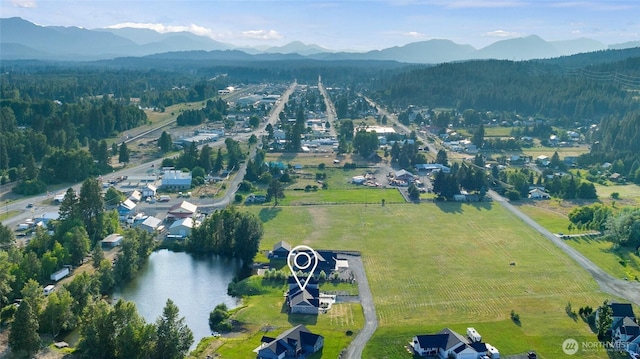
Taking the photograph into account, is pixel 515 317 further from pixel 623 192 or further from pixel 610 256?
pixel 623 192

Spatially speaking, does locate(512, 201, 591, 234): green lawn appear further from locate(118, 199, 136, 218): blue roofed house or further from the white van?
the white van

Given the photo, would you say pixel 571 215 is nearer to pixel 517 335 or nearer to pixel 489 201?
pixel 489 201

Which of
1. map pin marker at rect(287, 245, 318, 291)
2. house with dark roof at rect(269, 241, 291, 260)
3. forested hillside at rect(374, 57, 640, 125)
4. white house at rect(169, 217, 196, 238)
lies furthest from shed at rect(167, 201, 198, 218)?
forested hillside at rect(374, 57, 640, 125)

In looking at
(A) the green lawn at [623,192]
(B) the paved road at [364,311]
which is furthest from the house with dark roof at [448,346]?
(A) the green lawn at [623,192]

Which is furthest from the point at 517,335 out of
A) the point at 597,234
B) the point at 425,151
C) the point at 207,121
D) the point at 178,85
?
the point at 178,85

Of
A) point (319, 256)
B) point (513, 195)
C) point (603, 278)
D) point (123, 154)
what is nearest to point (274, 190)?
point (319, 256)

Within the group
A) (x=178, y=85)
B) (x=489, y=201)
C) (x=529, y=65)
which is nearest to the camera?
(x=489, y=201)

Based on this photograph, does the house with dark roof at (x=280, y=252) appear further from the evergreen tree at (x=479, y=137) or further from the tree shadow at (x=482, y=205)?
the evergreen tree at (x=479, y=137)
